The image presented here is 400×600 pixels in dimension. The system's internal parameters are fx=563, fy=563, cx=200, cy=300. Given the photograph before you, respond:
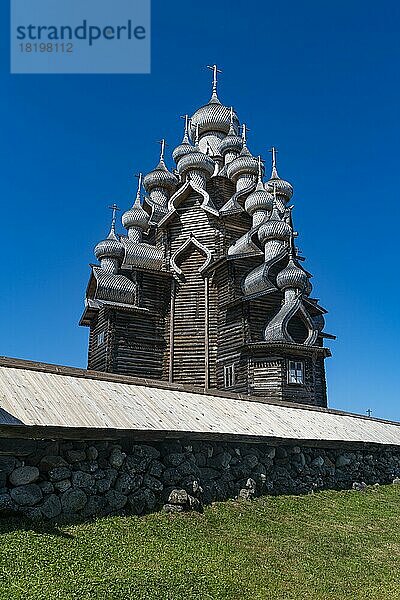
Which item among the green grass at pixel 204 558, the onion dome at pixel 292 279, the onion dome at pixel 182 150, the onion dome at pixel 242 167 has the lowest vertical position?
the green grass at pixel 204 558

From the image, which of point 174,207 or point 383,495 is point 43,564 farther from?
point 174,207

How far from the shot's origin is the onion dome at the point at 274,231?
25797 mm

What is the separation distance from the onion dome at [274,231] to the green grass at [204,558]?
1640 cm

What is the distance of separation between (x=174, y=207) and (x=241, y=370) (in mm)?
10215

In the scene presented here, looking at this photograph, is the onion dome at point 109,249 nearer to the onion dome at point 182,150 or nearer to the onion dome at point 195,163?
the onion dome at point 195,163

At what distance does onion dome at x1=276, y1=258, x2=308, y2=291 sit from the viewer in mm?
24234

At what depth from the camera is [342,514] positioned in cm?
1199

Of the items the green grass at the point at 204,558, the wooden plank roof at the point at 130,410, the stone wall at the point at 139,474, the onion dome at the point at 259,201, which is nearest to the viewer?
the green grass at the point at 204,558

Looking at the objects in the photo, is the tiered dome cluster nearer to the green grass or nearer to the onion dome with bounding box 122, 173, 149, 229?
the onion dome with bounding box 122, 173, 149, 229

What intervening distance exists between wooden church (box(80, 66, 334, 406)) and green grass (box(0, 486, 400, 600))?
11.7m

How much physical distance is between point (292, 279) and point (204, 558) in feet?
56.8

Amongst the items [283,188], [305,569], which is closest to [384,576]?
[305,569]

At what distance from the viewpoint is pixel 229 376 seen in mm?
24391

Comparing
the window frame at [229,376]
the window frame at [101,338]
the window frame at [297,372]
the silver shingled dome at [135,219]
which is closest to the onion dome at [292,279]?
the window frame at [297,372]
